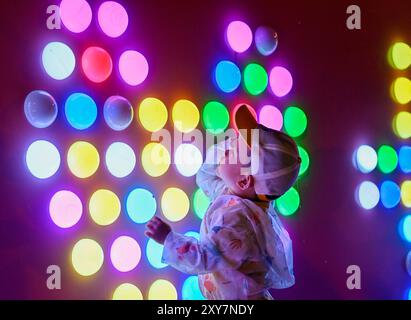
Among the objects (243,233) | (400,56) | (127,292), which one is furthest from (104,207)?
(400,56)

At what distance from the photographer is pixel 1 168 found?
1000mm

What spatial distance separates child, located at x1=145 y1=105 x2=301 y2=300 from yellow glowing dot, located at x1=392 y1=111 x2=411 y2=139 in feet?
1.86

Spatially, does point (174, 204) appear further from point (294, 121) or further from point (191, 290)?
point (294, 121)

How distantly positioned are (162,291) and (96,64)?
1.63ft

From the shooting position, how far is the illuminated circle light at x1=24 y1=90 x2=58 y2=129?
1.02 m

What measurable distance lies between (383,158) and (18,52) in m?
0.98

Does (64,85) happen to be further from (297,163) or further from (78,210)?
(297,163)

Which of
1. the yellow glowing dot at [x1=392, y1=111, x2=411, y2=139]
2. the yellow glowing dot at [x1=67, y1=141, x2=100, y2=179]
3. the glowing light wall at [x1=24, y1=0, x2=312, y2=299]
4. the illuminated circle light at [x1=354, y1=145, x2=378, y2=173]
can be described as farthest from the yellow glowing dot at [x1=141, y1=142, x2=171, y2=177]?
the yellow glowing dot at [x1=392, y1=111, x2=411, y2=139]

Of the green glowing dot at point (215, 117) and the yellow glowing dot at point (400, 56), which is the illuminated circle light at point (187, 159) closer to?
the green glowing dot at point (215, 117)

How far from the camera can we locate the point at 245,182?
3.59ft

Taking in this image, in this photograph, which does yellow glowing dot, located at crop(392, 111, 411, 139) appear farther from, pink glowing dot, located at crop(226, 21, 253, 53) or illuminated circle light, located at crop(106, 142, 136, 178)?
illuminated circle light, located at crop(106, 142, 136, 178)

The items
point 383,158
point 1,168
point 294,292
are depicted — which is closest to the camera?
point 1,168

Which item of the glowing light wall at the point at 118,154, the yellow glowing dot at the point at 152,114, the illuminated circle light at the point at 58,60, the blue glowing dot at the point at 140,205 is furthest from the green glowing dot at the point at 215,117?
the illuminated circle light at the point at 58,60
